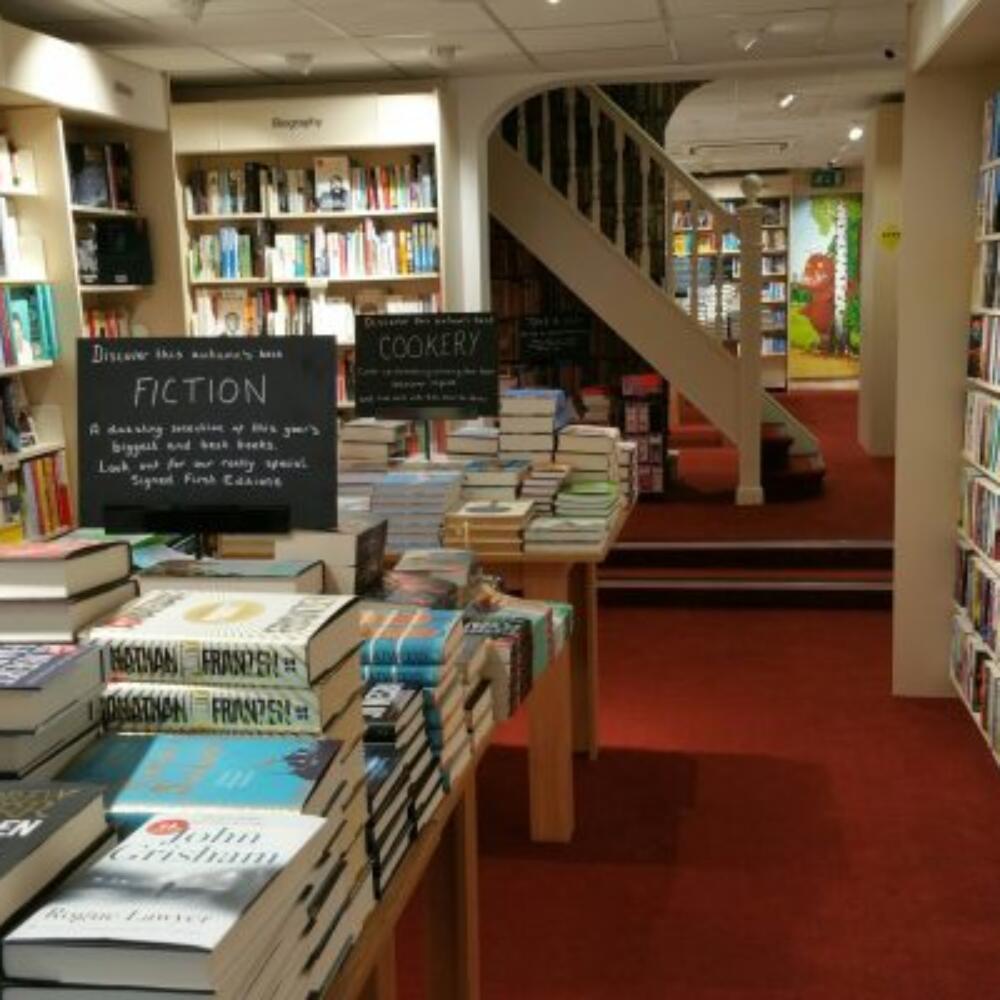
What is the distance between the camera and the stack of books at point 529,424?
4.31m

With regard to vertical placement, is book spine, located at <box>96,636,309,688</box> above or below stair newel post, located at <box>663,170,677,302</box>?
below

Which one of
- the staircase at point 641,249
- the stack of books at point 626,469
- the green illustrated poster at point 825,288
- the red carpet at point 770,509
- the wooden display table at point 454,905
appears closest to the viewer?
the wooden display table at point 454,905

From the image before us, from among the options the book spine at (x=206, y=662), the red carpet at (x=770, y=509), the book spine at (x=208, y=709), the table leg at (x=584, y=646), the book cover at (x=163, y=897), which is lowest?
the red carpet at (x=770, y=509)

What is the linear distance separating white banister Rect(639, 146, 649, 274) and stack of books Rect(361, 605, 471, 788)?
6886mm

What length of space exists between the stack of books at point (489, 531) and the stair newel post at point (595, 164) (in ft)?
16.7

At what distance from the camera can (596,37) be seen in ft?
19.1

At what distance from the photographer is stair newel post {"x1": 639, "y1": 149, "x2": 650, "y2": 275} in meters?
8.52

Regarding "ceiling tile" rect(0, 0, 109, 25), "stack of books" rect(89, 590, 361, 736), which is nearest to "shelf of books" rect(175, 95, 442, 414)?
"ceiling tile" rect(0, 0, 109, 25)

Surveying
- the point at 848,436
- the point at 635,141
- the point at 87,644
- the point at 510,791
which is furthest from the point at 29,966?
the point at 848,436

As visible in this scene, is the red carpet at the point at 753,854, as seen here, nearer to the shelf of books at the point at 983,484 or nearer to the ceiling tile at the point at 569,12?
the shelf of books at the point at 983,484

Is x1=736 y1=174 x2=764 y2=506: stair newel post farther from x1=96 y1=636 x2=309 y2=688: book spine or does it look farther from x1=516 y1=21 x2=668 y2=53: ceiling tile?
x1=96 y1=636 x2=309 y2=688: book spine

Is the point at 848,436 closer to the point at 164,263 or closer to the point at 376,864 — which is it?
the point at 164,263

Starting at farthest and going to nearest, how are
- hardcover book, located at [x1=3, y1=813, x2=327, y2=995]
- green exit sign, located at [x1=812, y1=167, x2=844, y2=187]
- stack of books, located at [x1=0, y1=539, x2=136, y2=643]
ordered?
green exit sign, located at [x1=812, y1=167, x2=844, y2=187] → stack of books, located at [x1=0, y1=539, x2=136, y2=643] → hardcover book, located at [x1=3, y1=813, x2=327, y2=995]

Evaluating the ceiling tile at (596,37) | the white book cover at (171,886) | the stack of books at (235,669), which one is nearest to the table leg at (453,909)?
the stack of books at (235,669)
